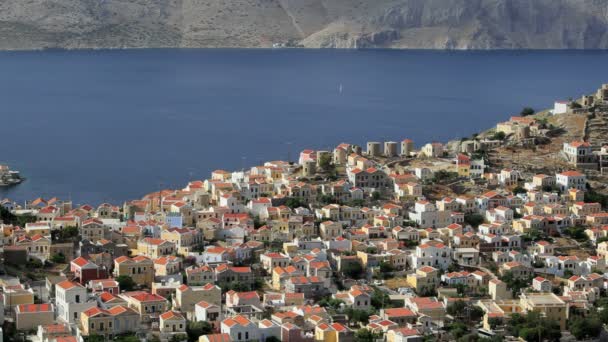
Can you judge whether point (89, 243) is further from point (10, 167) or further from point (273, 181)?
point (10, 167)

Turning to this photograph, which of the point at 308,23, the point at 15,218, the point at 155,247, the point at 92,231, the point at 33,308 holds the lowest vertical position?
the point at 33,308

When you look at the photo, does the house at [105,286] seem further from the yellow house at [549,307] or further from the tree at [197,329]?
the yellow house at [549,307]

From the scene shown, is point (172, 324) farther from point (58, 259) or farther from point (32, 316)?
point (58, 259)

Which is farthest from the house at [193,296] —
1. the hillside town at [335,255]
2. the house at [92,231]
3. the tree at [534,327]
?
the tree at [534,327]

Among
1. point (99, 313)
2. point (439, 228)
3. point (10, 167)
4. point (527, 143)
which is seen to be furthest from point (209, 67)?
point (99, 313)

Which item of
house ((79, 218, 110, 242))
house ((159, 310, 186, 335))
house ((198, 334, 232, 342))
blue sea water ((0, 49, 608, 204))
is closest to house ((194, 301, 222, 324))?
house ((159, 310, 186, 335))

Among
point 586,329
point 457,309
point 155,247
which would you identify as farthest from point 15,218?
point 586,329

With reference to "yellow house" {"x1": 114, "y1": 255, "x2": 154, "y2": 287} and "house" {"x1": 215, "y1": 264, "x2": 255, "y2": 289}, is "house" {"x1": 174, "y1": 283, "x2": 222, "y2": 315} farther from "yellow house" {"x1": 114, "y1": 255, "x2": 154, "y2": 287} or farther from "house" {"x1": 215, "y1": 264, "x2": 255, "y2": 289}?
"yellow house" {"x1": 114, "y1": 255, "x2": 154, "y2": 287}
